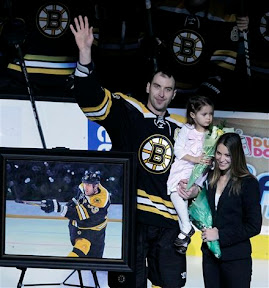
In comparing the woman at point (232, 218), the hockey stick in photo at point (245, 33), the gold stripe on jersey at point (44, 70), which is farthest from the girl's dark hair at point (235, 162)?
the hockey stick in photo at point (245, 33)

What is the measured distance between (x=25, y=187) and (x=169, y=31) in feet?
8.95

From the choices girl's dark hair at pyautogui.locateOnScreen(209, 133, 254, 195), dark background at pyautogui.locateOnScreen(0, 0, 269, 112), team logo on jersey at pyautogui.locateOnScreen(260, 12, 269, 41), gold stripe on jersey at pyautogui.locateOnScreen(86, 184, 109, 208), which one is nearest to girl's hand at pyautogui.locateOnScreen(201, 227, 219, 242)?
girl's dark hair at pyautogui.locateOnScreen(209, 133, 254, 195)

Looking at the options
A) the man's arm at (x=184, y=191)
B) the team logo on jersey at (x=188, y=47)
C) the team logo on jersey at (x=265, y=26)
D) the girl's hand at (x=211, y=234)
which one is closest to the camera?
the girl's hand at (x=211, y=234)

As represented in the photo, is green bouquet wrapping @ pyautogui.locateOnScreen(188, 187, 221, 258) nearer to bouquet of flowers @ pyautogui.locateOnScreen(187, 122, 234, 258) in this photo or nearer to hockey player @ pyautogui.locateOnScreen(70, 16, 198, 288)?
bouquet of flowers @ pyautogui.locateOnScreen(187, 122, 234, 258)

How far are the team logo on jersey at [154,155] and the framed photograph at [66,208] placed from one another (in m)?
0.23

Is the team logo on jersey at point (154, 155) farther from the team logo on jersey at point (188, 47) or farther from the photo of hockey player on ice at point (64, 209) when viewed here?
the team logo on jersey at point (188, 47)

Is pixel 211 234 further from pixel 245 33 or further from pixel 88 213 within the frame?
pixel 245 33

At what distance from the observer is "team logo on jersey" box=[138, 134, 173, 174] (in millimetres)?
5199

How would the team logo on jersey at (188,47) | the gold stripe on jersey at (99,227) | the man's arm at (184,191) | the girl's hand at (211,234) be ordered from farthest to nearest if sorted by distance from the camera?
the team logo on jersey at (188,47) < the man's arm at (184,191) < the gold stripe on jersey at (99,227) < the girl's hand at (211,234)

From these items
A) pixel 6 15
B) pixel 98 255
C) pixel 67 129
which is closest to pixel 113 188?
pixel 98 255

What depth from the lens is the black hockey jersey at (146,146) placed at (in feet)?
17.1

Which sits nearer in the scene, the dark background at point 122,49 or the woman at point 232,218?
the woman at point 232,218

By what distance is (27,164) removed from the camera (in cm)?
500

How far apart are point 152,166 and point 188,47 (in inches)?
89.7
